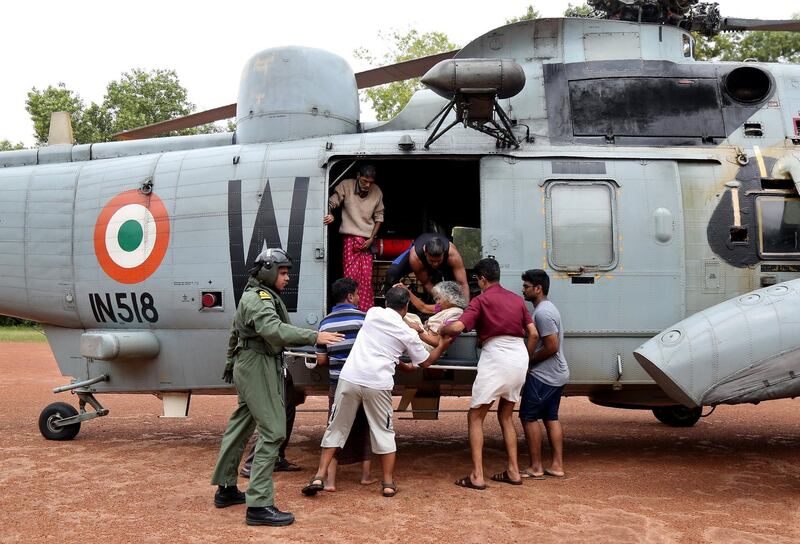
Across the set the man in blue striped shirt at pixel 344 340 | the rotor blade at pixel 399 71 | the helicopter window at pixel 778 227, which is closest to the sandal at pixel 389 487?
the man in blue striped shirt at pixel 344 340

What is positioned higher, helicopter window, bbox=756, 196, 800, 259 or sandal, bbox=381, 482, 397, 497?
helicopter window, bbox=756, 196, 800, 259

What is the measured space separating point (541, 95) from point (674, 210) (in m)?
1.75

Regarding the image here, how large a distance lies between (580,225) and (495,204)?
0.82 meters

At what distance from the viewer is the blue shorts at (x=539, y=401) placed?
6316 mm

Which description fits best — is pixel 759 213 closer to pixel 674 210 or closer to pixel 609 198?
pixel 674 210

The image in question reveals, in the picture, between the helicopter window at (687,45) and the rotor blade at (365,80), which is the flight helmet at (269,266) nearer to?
the rotor blade at (365,80)

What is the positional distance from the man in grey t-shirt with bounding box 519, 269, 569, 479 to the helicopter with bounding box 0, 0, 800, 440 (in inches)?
14.0

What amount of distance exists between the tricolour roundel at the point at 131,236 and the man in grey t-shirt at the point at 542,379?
12.0 ft

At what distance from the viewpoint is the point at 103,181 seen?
7.69 metres

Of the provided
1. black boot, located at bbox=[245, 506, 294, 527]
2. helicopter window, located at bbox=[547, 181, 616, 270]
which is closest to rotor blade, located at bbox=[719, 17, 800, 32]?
helicopter window, located at bbox=[547, 181, 616, 270]

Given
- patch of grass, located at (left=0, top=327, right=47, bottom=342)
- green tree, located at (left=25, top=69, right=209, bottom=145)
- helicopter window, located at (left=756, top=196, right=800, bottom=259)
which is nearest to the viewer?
helicopter window, located at (left=756, top=196, right=800, bottom=259)

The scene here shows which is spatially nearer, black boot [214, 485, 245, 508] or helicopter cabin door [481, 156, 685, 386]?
black boot [214, 485, 245, 508]

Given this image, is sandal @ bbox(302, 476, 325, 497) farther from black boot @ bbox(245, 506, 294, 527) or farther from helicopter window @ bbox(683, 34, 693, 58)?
helicopter window @ bbox(683, 34, 693, 58)

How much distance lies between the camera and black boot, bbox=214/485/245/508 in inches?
213
